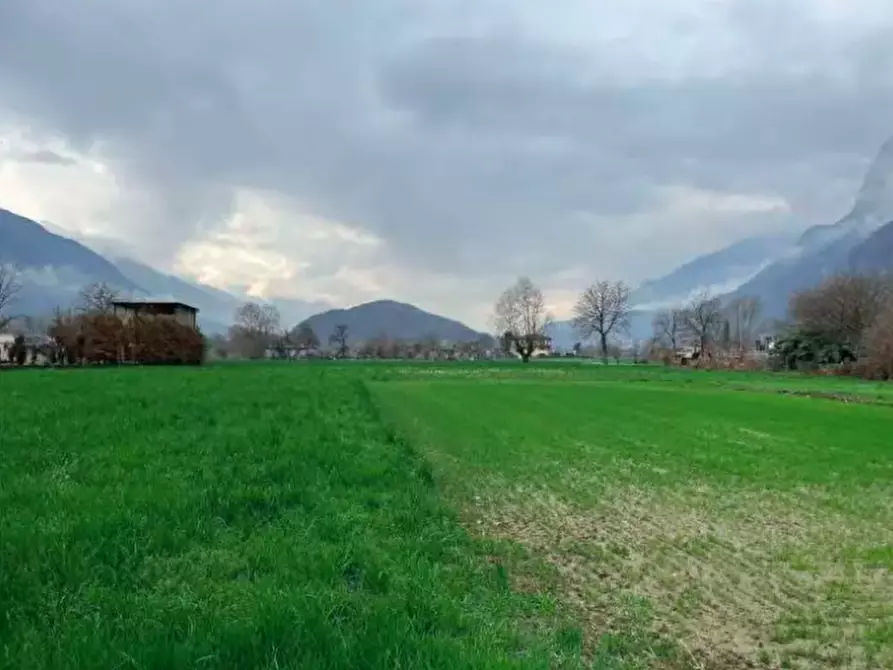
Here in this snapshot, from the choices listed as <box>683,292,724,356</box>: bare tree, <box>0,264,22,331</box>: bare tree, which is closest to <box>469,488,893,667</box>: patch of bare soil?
<box>0,264,22,331</box>: bare tree

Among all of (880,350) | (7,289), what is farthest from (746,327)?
(7,289)

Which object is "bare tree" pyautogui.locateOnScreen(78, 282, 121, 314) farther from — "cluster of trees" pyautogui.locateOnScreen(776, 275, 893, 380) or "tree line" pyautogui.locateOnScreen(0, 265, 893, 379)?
"cluster of trees" pyautogui.locateOnScreen(776, 275, 893, 380)

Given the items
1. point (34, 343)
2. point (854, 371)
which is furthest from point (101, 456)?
point (34, 343)

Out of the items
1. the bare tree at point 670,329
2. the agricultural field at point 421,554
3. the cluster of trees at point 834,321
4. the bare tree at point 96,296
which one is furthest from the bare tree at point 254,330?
the agricultural field at point 421,554

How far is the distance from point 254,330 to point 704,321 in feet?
272

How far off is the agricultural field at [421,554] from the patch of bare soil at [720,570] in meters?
0.03

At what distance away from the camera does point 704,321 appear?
415 ft

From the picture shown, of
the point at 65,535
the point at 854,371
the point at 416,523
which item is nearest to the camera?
the point at 65,535

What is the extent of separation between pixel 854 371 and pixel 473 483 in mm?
63257

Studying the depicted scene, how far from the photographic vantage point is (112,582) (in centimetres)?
527

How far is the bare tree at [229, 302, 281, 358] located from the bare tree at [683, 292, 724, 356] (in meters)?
75.9

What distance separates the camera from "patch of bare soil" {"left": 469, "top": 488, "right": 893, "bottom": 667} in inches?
213

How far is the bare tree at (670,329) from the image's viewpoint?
431 feet

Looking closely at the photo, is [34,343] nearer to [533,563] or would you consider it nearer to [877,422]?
[877,422]
